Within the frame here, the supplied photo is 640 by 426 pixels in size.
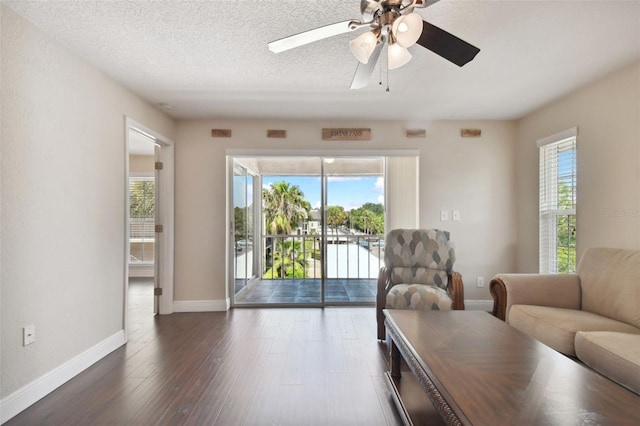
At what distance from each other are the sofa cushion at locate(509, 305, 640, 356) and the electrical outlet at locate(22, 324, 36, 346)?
134 inches

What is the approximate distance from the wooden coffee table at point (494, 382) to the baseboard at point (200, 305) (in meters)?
2.49

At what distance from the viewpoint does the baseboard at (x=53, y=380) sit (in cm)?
175

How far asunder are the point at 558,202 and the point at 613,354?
2.04 metres

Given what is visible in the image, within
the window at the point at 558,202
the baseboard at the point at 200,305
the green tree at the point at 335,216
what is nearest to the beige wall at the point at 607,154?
the window at the point at 558,202

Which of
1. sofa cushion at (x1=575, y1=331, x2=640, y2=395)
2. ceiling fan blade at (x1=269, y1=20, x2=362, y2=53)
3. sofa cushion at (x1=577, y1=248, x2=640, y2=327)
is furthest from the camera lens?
sofa cushion at (x1=577, y1=248, x2=640, y2=327)

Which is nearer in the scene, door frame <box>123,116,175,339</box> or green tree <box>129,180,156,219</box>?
door frame <box>123,116,175,339</box>

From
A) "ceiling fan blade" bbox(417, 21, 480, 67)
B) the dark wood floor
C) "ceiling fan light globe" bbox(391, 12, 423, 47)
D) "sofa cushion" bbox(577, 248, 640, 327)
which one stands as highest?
"ceiling fan blade" bbox(417, 21, 480, 67)

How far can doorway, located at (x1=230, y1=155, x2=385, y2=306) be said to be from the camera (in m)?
4.09

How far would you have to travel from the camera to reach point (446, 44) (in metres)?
1.51

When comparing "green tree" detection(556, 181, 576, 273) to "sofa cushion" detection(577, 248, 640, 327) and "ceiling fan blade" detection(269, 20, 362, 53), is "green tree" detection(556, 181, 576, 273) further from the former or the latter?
"ceiling fan blade" detection(269, 20, 362, 53)

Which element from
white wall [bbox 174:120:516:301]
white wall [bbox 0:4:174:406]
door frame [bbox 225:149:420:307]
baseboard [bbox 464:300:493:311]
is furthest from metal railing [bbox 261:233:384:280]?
white wall [bbox 0:4:174:406]

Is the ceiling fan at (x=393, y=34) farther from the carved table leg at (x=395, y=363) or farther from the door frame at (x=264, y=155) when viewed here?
the door frame at (x=264, y=155)

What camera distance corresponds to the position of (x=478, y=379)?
124 cm

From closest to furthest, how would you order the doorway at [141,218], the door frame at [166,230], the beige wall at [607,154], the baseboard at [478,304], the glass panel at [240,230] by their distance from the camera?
the beige wall at [607,154] → the door frame at [166,230] → the baseboard at [478,304] → the glass panel at [240,230] → the doorway at [141,218]
